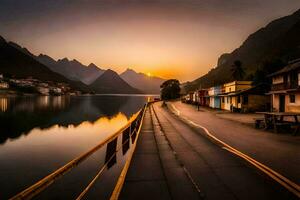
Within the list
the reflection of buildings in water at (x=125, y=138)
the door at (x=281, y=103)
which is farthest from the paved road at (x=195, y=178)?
the door at (x=281, y=103)

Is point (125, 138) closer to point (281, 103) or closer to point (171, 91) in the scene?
point (281, 103)

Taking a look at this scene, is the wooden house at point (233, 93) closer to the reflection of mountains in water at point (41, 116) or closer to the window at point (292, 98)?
the window at point (292, 98)

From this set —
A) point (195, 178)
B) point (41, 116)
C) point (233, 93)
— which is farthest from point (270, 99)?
point (41, 116)

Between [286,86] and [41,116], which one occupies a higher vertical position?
[286,86]

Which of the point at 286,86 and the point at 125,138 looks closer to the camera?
the point at 125,138

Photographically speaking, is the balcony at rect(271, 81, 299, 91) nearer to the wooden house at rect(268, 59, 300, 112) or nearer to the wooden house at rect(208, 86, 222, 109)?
the wooden house at rect(268, 59, 300, 112)

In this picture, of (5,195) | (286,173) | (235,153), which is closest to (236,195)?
(286,173)

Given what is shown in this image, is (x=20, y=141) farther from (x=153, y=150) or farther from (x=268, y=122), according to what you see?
(x=268, y=122)

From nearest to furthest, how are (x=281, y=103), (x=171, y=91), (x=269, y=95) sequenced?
(x=281, y=103) < (x=269, y=95) < (x=171, y=91)

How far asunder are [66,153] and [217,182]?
17244 mm

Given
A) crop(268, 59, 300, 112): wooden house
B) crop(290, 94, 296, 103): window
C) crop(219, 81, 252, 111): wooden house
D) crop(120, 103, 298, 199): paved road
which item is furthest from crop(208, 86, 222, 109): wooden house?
crop(120, 103, 298, 199): paved road

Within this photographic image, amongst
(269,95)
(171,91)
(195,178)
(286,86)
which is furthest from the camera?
(171,91)

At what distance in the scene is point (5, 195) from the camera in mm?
11289

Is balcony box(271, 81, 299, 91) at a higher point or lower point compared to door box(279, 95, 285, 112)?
higher
